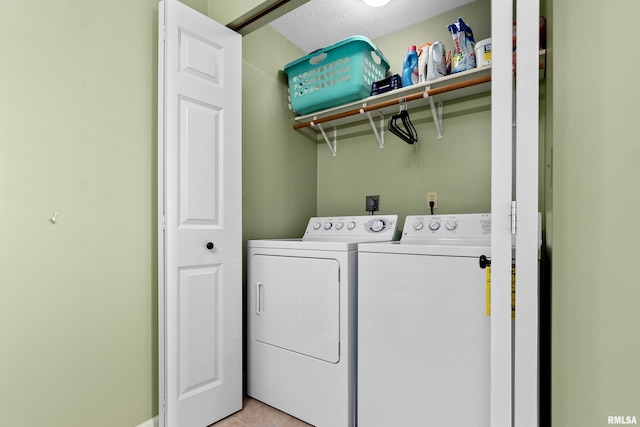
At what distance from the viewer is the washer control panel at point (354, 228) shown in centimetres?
209

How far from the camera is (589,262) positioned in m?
0.84

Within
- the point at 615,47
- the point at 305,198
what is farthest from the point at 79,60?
the point at 615,47

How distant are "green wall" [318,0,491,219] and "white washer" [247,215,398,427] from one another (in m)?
0.38

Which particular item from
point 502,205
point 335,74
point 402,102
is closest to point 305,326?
point 502,205

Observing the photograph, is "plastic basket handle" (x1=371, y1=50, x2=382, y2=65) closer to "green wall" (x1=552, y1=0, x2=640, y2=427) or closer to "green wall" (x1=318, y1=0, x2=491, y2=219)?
"green wall" (x1=318, y1=0, x2=491, y2=219)

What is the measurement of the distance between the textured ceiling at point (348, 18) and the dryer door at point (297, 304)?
5.55 ft

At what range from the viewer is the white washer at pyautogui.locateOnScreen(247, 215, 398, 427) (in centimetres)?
162

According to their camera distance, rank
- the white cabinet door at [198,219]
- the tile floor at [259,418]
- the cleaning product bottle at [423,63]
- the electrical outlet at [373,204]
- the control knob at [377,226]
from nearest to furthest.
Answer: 1. the white cabinet door at [198,219]
2. the tile floor at [259,418]
3. the cleaning product bottle at [423,63]
4. the control knob at [377,226]
5. the electrical outlet at [373,204]

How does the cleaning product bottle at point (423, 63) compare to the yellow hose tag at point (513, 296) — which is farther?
the cleaning product bottle at point (423, 63)

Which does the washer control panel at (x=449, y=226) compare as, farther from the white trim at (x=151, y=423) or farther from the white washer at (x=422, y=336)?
the white trim at (x=151, y=423)

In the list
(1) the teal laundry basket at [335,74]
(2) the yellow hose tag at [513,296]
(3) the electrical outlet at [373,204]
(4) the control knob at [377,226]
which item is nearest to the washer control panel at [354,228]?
(4) the control knob at [377,226]

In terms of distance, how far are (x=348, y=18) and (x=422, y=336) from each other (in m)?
2.12

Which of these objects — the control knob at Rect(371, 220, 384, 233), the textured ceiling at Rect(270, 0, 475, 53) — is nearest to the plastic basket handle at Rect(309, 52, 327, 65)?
the textured ceiling at Rect(270, 0, 475, 53)

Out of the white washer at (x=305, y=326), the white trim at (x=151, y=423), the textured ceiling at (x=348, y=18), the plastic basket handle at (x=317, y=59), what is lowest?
A: the white trim at (x=151, y=423)
